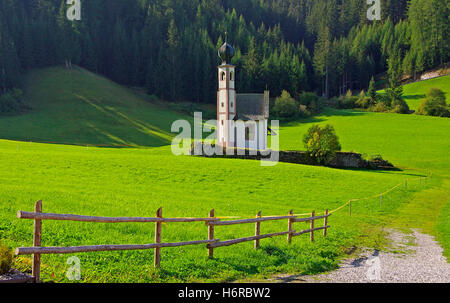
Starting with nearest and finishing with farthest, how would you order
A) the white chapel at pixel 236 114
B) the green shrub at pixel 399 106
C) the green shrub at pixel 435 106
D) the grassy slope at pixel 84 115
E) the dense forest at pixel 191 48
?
the white chapel at pixel 236 114, the grassy slope at pixel 84 115, the green shrub at pixel 435 106, the green shrub at pixel 399 106, the dense forest at pixel 191 48

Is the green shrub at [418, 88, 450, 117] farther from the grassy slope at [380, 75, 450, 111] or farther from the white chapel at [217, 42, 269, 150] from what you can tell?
the white chapel at [217, 42, 269, 150]

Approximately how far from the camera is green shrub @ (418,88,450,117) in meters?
Result: 88.6

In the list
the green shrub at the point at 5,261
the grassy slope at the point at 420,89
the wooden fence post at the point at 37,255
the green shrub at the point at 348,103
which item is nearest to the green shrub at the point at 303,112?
the green shrub at the point at 348,103

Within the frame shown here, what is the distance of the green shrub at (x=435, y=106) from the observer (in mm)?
88562

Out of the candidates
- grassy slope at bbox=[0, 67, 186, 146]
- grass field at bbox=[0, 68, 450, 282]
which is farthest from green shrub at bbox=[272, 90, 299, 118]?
grassy slope at bbox=[0, 67, 186, 146]

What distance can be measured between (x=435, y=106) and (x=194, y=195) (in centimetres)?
8252

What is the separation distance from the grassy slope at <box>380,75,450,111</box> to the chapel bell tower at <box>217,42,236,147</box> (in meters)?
62.1

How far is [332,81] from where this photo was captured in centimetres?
13038

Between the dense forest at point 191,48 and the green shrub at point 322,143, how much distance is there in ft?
200

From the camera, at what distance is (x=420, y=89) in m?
110

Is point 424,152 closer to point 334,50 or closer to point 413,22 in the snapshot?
point 334,50

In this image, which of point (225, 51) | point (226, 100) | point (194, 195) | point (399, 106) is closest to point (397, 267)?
point (194, 195)

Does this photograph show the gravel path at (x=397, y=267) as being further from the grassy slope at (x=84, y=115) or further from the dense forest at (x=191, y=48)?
the dense forest at (x=191, y=48)
